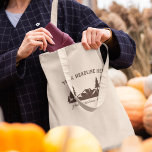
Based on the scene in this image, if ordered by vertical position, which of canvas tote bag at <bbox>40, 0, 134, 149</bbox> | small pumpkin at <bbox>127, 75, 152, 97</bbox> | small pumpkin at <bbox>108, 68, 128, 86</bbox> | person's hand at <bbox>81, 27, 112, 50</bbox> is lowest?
small pumpkin at <bbox>108, 68, 128, 86</bbox>

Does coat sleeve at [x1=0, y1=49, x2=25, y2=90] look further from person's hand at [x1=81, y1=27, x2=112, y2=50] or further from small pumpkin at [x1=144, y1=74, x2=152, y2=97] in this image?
small pumpkin at [x1=144, y1=74, x2=152, y2=97]

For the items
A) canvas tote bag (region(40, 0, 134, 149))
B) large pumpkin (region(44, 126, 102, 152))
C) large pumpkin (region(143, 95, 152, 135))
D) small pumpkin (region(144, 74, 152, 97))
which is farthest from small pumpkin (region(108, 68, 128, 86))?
large pumpkin (region(44, 126, 102, 152))

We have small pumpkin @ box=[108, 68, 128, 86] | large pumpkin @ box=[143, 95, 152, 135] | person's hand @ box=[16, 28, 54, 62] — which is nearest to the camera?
person's hand @ box=[16, 28, 54, 62]

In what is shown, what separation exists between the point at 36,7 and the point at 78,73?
1.12 ft

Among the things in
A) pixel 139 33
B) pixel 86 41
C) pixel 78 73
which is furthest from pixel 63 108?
pixel 139 33

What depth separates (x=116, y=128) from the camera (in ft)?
2.74

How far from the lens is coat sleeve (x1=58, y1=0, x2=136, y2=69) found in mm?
919

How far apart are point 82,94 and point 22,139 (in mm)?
459

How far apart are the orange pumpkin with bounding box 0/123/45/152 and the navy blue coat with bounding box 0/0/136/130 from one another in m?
0.52

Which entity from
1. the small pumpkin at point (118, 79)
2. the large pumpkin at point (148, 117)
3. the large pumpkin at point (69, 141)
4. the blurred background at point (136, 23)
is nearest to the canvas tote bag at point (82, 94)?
the large pumpkin at point (69, 141)

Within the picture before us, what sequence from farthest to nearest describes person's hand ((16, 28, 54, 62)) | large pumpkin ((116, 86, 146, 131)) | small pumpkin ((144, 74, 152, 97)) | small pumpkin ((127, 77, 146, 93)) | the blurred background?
the blurred background
small pumpkin ((127, 77, 146, 93))
small pumpkin ((144, 74, 152, 97))
large pumpkin ((116, 86, 146, 131))
person's hand ((16, 28, 54, 62))

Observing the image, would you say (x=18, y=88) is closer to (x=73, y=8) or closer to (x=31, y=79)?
(x=31, y=79)

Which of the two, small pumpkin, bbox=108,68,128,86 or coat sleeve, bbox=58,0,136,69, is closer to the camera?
coat sleeve, bbox=58,0,136,69

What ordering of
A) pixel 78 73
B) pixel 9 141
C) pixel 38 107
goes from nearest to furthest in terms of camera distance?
pixel 9 141 → pixel 78 73 → pixel 38 107
